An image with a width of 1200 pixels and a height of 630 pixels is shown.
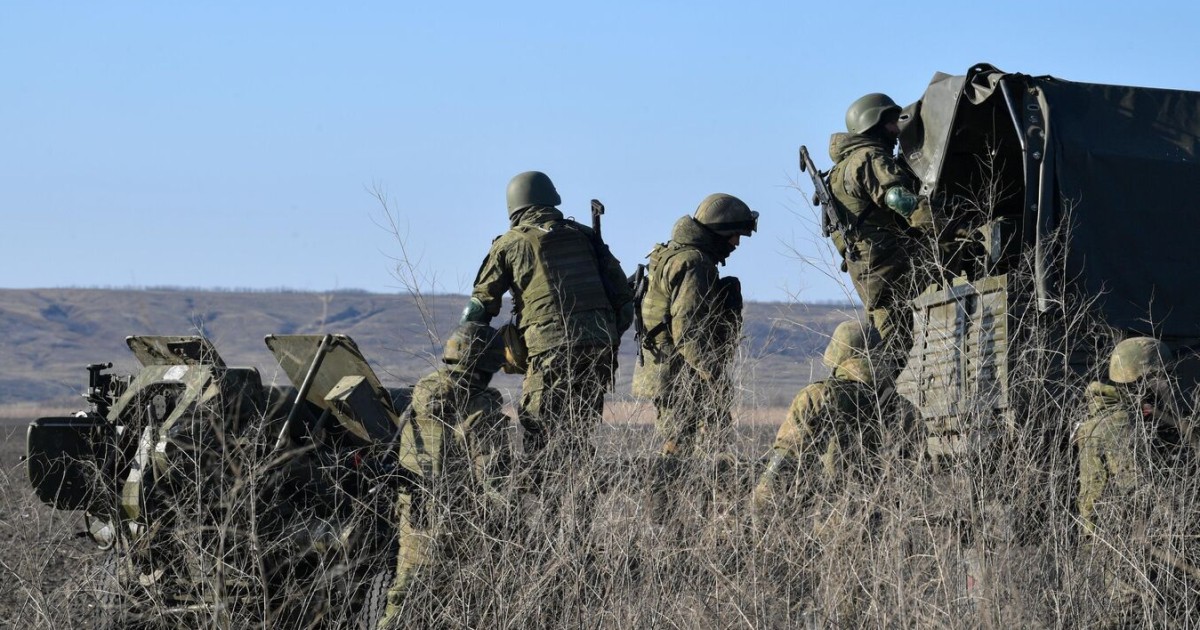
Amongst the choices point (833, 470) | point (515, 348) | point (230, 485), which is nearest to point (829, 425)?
point (833, 470)

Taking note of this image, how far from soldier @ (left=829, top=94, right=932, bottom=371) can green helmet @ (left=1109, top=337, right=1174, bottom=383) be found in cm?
159

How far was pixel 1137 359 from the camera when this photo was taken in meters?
6.32

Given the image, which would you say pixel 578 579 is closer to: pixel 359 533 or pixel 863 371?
pixel 359 533

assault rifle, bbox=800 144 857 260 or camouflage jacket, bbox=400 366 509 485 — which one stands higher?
assault rifle, bbox=800 144 857 260

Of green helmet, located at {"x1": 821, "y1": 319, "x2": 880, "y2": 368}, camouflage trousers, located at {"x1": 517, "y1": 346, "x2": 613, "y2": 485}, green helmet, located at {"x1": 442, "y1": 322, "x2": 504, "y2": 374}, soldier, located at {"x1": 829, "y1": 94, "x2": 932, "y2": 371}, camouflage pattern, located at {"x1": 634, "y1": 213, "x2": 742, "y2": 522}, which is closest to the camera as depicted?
camouflage trousers, located at {"x1": 517, "y1": 346, "x2": 613, "y2": 485}

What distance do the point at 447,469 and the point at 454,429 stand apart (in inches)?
6.6

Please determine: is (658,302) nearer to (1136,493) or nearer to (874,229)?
(874,229)

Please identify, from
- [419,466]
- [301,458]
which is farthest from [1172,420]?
[301,458]

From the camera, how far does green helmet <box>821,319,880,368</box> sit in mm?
7082

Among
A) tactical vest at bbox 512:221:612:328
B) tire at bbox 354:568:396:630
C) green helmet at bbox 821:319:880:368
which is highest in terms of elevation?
tactical vest at bbox 512:221:612:328

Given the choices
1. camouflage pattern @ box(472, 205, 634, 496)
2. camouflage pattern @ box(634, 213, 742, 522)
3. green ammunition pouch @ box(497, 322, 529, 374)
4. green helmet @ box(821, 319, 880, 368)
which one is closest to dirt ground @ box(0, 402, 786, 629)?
green helmet @ box(821, 319, 880, 368)

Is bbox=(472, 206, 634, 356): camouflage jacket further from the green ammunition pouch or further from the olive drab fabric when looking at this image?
the olive drab fabric

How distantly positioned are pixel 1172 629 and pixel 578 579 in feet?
6.99

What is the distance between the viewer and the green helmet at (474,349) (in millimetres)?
6730
